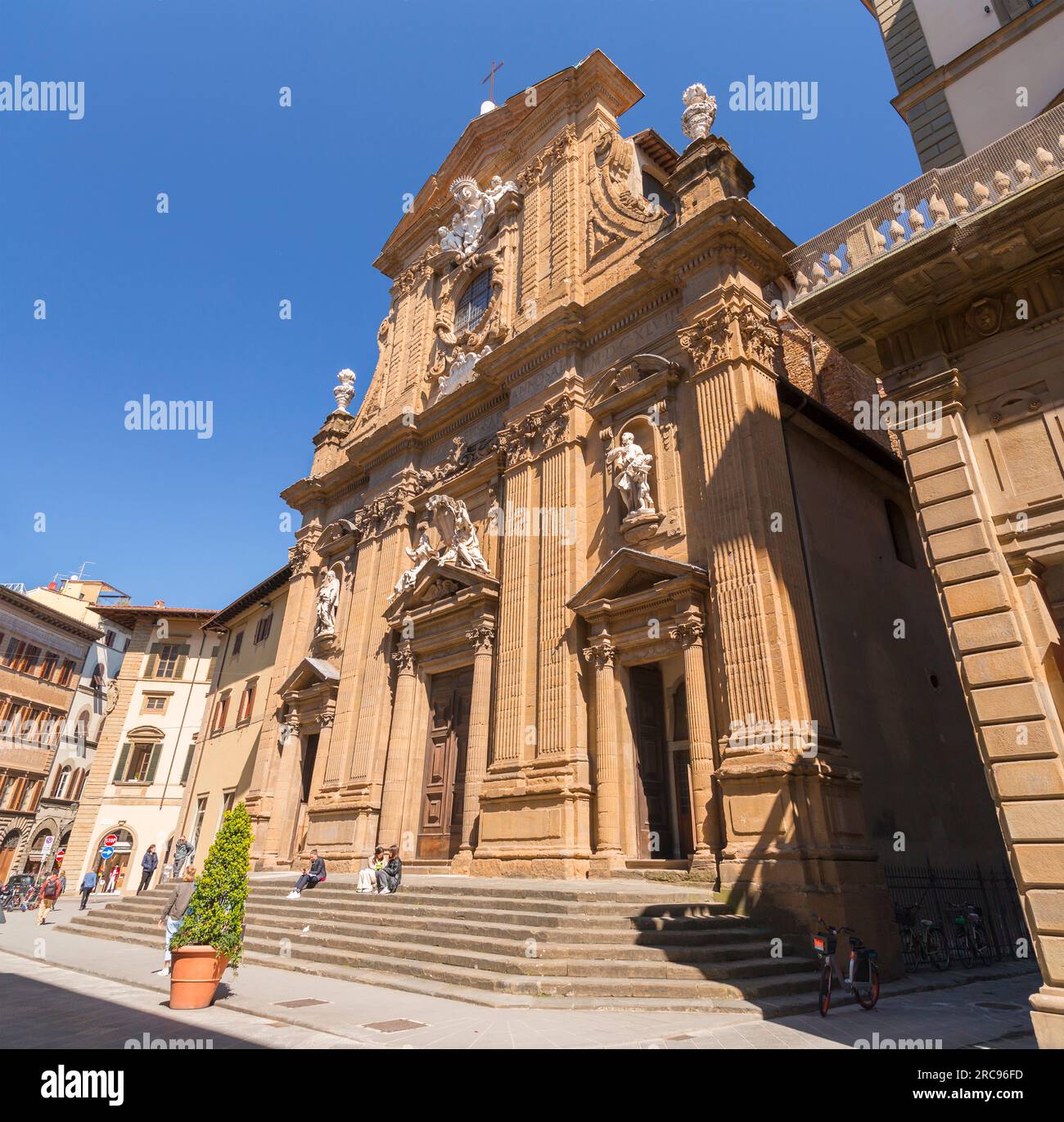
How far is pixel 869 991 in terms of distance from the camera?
7.75 meters

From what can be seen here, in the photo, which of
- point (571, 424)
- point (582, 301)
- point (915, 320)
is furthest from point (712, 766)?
point (582, 301)

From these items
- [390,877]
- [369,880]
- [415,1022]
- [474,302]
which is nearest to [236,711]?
[369,880]

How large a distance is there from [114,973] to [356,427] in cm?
1963

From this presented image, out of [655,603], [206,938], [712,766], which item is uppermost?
[655,603]

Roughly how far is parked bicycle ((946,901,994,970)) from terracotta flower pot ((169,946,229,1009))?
10.8 m

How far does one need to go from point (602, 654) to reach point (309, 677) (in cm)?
1155

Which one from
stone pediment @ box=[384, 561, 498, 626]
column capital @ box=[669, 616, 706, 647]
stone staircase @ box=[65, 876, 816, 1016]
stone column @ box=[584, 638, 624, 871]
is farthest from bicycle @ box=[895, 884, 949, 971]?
stone pediment @ box=[384, 561, 498, 626]

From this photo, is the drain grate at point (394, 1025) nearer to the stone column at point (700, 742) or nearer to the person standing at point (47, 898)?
the stone column at point (700, 742)

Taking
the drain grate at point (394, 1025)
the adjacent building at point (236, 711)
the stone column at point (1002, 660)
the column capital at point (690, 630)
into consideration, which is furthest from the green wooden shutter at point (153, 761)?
the stone column at point (1002, 660)

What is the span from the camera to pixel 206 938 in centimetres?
740

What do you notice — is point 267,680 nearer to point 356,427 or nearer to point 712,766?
point 356,427

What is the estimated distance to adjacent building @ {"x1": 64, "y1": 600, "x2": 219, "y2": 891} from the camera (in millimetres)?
33438

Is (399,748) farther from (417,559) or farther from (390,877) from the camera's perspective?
(417,559)

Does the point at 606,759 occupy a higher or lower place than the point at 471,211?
lower
